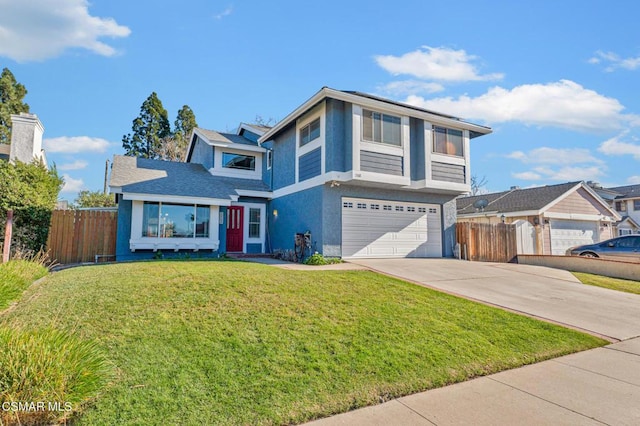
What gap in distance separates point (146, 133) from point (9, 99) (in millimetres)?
11164

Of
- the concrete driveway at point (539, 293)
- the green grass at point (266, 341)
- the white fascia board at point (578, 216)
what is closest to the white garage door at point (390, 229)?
the concrete driveway at point (539, 293)

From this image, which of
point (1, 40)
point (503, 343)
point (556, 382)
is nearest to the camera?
point (556, 382)

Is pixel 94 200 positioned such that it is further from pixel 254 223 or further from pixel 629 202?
pixel 629 202

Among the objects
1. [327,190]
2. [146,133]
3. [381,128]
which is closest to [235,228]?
[327,190]

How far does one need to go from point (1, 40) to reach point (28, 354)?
14.1 meters

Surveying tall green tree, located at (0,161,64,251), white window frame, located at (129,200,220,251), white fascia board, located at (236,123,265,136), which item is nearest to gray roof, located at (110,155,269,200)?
white window frame, located at (129,200,220,251)

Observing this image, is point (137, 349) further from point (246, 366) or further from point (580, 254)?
point (580, 254)

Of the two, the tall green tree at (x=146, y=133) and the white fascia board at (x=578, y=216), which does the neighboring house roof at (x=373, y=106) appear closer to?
the white fascia board at (x=578, y=216)

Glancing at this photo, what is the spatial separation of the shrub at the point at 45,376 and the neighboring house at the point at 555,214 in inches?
787

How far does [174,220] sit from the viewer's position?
13883 mm

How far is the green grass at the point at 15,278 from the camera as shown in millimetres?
5566

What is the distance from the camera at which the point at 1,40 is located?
11.8 m

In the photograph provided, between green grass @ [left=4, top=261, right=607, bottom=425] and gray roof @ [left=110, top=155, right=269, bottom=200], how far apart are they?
669 centimetres

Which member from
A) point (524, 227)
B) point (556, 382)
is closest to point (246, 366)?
point (556, 382)
